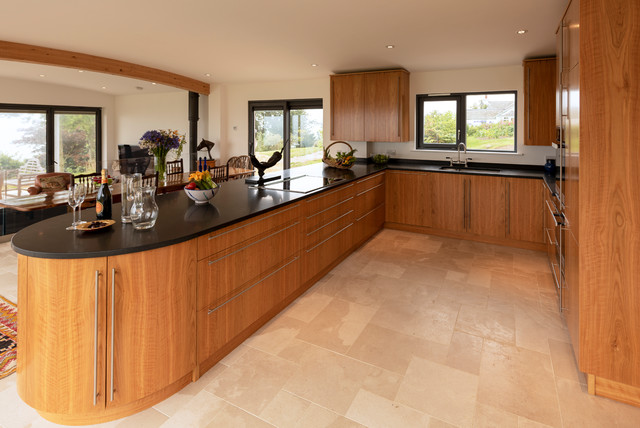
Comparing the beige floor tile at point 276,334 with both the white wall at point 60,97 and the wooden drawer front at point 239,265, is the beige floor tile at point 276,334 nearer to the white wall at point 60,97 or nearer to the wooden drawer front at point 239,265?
the wooden drawer front at point 239,265

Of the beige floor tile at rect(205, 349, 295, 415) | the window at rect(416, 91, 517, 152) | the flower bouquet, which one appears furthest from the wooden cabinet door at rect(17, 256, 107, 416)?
the window at rect(416, 91, 517, 152)

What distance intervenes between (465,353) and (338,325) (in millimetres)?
863

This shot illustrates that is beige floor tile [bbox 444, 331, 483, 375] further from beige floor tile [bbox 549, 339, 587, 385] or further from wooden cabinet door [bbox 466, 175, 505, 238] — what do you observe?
wooden cabinet door [bbox 466, 175, 505, 238]

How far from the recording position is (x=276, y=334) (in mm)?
2555

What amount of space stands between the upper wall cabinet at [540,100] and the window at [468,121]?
559mm

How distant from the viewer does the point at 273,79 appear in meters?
6.70

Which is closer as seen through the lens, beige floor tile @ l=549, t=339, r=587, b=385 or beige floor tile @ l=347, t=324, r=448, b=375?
beige floor tile @ l=549, t=339, r=587, b=385

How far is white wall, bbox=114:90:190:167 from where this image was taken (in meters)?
8.70

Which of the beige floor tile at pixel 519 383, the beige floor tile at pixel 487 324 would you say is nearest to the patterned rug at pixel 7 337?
the beige floor tile at pixel 519 383

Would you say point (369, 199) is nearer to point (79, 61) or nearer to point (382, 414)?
point (382, 414)

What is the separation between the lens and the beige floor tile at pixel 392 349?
2256mm

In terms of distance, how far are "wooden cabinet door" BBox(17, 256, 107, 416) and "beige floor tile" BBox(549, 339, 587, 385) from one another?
2.43 m

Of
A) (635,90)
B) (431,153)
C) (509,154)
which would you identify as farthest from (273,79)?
(635,90)

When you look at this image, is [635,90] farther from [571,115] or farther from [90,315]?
[90,315]
